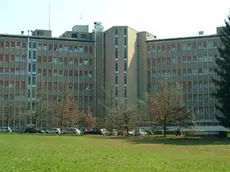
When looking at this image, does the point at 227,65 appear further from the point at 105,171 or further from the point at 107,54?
the point at 107,54

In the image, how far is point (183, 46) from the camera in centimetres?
12925

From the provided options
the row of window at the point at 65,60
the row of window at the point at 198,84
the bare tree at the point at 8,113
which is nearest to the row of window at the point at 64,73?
the row of window at the point at 65,60

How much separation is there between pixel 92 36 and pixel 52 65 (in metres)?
15.7

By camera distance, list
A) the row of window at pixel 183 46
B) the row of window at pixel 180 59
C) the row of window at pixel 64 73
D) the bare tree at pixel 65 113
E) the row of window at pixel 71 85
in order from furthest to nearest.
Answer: the row of window at pixel 64 73, the row of window at pixel 71 85, the row of window at pixel 183 46, the row of window at pixel 180 59, the bare tree at pixel 65 113

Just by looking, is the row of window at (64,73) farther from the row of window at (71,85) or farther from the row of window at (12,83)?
the row of window at (12,83)

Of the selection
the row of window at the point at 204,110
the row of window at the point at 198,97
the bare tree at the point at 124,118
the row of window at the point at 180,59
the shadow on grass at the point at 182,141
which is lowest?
the shadow on grass at the point at 182,141

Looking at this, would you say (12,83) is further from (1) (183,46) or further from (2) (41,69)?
(1) (183,46)

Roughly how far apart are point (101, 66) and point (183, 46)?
24.9 meters

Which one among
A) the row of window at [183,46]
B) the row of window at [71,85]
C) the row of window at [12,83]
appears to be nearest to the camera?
the row of window at [12,83]

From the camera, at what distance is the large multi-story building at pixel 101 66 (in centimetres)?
12525

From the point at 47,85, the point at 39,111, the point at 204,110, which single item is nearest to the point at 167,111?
the point at 39,111

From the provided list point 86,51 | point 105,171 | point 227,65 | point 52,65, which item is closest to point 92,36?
point 86,51

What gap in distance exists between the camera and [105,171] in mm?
18781

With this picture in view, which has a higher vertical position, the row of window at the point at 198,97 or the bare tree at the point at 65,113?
the row of window at the point at 198,97
